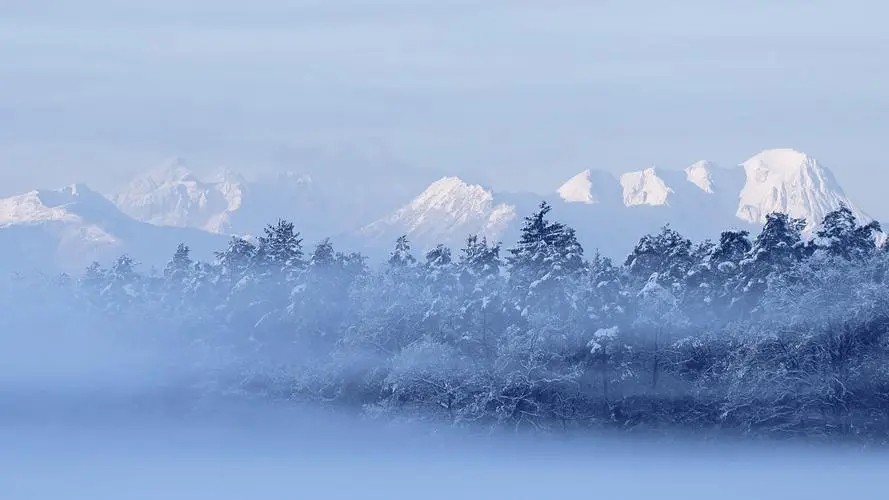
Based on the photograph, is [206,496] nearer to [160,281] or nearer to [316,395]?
[316,395]

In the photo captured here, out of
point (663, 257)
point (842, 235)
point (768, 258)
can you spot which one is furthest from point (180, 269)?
point (842, 235)

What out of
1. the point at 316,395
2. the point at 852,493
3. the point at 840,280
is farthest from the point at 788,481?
the point at 316,395

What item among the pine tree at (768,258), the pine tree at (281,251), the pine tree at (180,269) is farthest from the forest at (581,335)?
the pine tree at (180,269)

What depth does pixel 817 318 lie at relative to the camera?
261 ft

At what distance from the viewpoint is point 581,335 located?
8981 centimetres

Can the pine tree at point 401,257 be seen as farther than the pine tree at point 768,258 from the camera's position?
Yes

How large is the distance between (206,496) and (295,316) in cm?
3694

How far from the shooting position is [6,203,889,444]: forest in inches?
3152

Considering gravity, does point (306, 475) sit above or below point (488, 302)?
below

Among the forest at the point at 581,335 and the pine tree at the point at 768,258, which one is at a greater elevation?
the pine tree at the point at 768,258

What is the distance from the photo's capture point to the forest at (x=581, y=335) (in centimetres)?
8006

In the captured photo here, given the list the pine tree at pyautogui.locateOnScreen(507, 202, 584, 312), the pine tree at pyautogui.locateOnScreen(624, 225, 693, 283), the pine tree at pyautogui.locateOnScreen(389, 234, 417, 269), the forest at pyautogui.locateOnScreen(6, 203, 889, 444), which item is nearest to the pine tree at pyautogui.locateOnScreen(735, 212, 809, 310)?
the forest at pyautogui.locateOnScreen(6, 203, 889, 444)

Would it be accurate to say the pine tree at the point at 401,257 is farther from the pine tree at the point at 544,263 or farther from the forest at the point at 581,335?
the pine tree at the point at 544,263

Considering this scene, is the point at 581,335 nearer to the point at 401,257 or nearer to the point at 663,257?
the point at 663,257
